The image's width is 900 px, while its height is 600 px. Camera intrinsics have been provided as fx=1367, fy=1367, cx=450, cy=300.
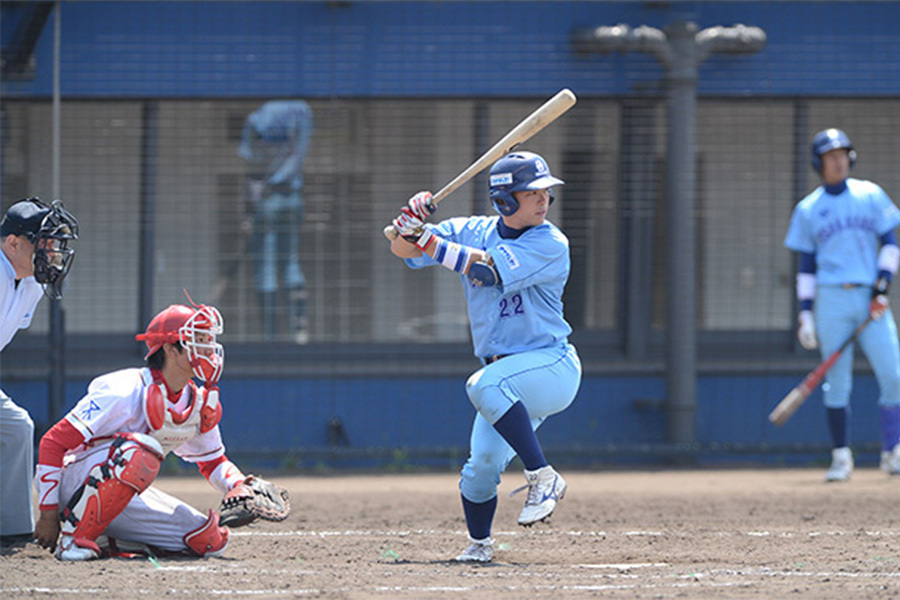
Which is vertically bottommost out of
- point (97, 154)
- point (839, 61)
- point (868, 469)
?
point (868, 469)

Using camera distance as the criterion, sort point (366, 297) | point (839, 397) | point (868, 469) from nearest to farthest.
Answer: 1. point (839, 397)
2. point (868, 469)
3. point (366, 297)

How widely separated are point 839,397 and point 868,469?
44.0 inches

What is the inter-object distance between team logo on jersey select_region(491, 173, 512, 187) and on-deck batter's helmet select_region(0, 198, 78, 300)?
1.78 m

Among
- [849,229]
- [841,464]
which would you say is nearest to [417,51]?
[849,229]

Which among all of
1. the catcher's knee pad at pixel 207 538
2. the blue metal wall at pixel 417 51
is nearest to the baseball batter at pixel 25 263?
the catcher's knee pad at pixel 207 538

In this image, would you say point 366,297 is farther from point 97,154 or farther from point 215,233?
point 97,154

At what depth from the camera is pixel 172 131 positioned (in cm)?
987

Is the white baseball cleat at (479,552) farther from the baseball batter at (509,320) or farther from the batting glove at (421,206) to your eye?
the batting glove at (421,206)

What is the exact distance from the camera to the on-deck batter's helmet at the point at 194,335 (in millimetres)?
5465

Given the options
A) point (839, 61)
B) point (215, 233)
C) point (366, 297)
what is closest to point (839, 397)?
point (839, 61)

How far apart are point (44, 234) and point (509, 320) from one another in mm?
1950

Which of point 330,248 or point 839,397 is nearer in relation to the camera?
point 839,397

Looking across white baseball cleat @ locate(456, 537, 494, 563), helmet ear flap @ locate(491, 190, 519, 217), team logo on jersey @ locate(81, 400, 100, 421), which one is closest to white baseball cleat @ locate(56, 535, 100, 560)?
team logo on jersey @ locate(81, 400, 100, 421)

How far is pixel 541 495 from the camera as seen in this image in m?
5.21
